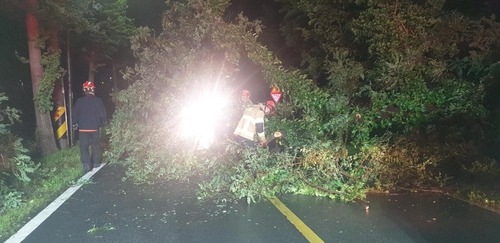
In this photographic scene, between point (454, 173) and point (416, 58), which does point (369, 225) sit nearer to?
point (454, 173)

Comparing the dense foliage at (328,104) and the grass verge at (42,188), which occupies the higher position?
the dense foliage at (328,104)

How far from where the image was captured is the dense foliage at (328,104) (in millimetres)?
7723

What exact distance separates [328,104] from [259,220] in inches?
143

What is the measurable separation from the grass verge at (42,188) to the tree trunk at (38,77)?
0.86 metres

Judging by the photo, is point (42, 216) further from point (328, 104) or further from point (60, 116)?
point (60, 116)

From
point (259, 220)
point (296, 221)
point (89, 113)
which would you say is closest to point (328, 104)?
point (296, 221)

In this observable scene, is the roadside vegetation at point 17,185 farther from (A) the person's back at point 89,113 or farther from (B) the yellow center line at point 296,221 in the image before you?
(B) the yellow center line at point 296,221

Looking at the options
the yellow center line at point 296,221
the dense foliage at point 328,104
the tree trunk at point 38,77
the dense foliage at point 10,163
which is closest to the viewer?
the yellow center line at point 296,221

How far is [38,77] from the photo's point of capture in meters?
12.4

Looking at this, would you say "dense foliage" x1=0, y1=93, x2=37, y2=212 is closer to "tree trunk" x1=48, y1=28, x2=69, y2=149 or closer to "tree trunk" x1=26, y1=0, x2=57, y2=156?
"tree trunk" x1=26, y1=0, x2=57, y2=156

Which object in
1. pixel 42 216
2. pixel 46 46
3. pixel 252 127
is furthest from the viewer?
pixel 46 46

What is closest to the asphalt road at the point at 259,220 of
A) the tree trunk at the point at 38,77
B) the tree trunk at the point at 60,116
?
the tree trunk at the point at 38,77

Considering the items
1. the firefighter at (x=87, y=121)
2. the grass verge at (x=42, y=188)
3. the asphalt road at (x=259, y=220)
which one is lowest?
the grass verge at (x=42, y=188)

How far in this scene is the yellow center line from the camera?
534 centimetres
